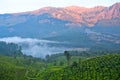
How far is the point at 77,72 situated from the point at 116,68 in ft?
86.6

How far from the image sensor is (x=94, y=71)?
575 ft

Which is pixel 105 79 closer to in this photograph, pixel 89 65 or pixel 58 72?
pixel 89 65

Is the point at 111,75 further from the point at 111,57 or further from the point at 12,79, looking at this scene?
the point at 12,79

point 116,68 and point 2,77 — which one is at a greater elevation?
point 116,68

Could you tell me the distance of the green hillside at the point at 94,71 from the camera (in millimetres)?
166250

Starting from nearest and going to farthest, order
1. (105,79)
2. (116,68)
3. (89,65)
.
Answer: (105,79) < (116,68) < (89,65)

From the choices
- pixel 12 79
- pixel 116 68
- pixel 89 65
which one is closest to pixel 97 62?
pixel 89 65

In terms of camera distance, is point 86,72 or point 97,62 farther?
point 97,62

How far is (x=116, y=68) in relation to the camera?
172875 millimetres

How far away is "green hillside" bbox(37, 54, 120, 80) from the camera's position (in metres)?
166

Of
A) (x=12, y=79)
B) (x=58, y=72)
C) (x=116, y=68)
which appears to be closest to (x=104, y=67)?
(x=116, y=68)

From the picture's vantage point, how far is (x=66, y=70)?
196500 millimetres

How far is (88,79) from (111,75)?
13833 mm

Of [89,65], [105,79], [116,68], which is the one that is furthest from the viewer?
[89,65]
